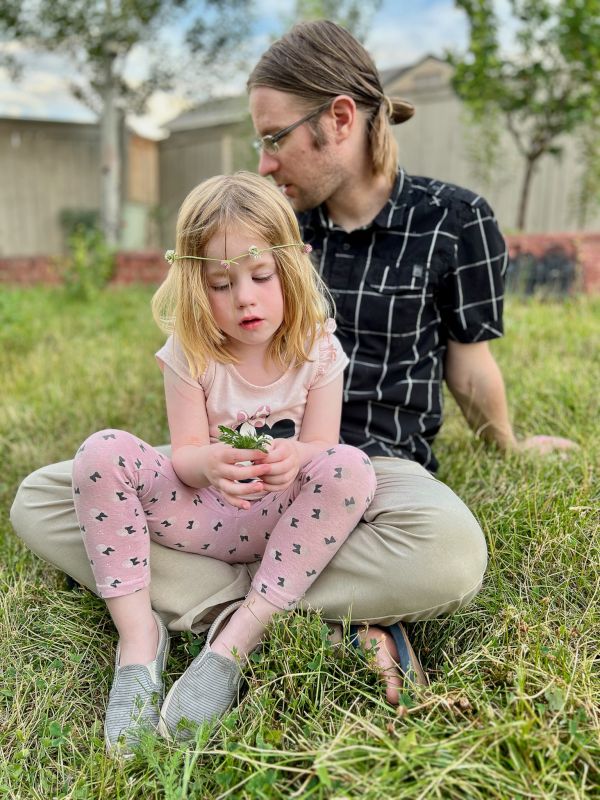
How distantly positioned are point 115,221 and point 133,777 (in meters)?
9.94

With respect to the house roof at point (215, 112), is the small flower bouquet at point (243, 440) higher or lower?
lower

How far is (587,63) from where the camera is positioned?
588 centimetres

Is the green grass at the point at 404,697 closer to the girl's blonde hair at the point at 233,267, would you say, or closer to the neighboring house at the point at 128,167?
the girl's blonde hair at the point at 233,267

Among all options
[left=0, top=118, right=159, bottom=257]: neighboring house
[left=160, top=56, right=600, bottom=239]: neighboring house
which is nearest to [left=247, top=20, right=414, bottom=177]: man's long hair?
[left=160, top=56, right=600, bottom=239]: neighboring house

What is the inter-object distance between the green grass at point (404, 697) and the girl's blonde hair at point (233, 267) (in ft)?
→ 2.04

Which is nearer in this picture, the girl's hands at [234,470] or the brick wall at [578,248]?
the girl's hands at [234,470]

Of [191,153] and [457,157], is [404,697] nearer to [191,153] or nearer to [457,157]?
[457,157]

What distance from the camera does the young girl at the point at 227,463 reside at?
1427 mm

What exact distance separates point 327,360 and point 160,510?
1.72 ft

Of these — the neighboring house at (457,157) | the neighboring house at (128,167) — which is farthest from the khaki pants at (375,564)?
the neighboring house at (128,167)

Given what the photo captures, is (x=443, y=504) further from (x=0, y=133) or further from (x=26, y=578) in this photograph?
(x=0, y=133)

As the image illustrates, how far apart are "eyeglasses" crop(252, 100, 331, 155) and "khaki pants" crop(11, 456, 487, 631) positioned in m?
0.95

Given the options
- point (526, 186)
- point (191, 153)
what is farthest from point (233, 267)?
point (191, 153)

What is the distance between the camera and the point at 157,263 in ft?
22.8
